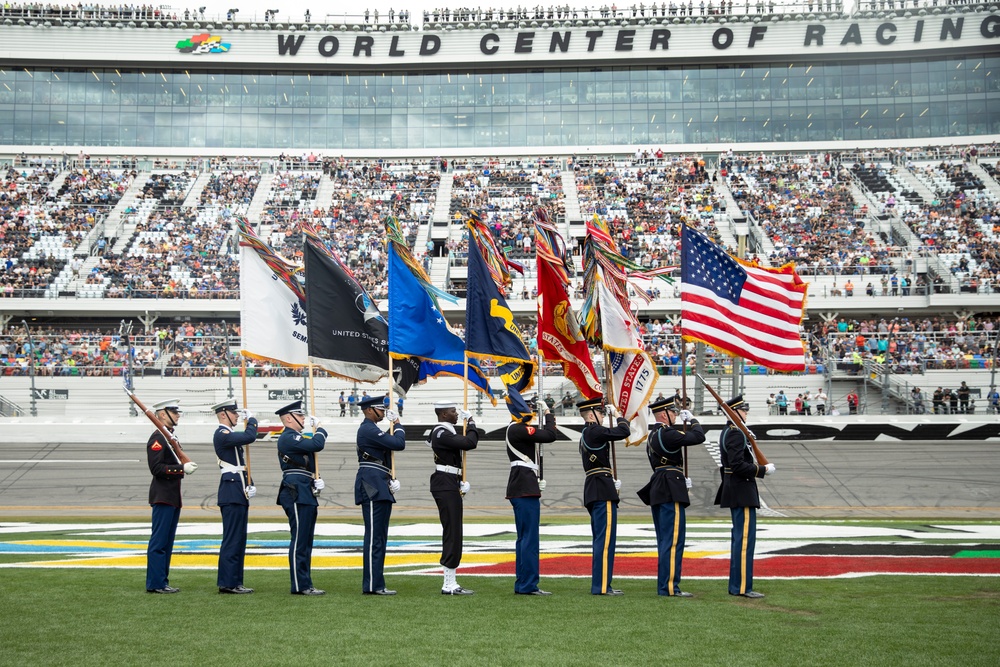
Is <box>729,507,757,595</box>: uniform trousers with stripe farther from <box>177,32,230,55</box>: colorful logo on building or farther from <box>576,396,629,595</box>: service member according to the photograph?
<box>177,32,230,55</box>: colorful logo on building

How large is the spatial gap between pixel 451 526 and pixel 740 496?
295 centimetres

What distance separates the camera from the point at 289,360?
11938mm

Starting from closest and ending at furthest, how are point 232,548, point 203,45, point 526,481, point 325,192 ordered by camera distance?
1. point 232,548
2. point 526,481
3. point 325,192
4. point 203,45

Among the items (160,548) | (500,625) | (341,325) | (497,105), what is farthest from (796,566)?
(497,105)

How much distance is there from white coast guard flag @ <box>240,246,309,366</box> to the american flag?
484 cm

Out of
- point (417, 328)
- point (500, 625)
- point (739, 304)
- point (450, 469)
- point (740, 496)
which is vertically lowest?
point (500, 625)

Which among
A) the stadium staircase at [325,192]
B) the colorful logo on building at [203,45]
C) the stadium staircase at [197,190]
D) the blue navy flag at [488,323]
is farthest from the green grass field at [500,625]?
the colorful logo on building at [203,45]

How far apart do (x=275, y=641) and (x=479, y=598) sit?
258cm

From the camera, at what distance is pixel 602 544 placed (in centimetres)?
965

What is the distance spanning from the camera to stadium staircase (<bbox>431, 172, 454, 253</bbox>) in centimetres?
4219

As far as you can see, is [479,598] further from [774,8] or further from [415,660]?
[774,8]

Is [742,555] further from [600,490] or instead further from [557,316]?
[557,316]

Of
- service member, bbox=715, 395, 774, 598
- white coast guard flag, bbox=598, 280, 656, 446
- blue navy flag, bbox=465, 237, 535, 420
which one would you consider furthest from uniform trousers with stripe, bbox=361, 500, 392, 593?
white coast guard flag, bbox=598, 280, 656, 446

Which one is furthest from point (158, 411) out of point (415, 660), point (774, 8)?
point (774, 8)
